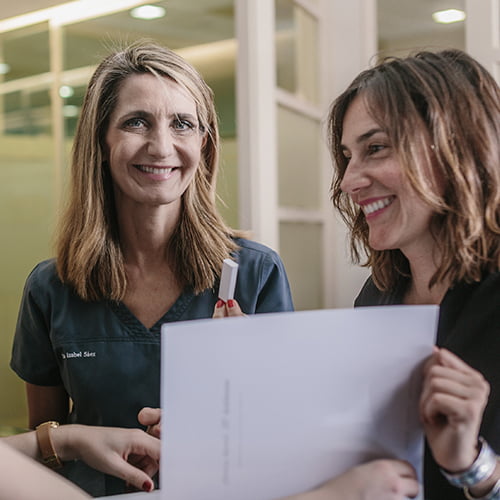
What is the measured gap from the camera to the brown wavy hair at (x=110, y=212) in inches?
54.9

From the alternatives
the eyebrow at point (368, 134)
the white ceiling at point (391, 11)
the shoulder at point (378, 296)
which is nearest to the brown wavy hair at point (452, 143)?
the eyebrow at point (368, 134)

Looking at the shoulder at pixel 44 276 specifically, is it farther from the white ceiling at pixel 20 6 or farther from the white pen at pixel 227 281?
the white ceiling at pixel 20 6

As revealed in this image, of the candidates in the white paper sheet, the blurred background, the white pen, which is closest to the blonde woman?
the white pen

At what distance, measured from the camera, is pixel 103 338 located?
135 cm

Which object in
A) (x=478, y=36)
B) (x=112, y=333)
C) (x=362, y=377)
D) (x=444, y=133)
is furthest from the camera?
(x=478, y=36)

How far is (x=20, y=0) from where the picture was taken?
115 inches

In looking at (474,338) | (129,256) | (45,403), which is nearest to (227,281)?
(474,338)

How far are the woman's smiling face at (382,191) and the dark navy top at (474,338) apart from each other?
0.09 m

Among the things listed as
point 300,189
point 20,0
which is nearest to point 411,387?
point 300,189

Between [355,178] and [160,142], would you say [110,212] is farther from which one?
[355,178]

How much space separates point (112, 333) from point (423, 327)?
2.40ft

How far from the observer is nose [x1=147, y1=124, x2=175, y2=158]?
53.4 inches

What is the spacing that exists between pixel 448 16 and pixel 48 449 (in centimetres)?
223

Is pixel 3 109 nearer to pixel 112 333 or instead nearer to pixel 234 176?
pixel 234 176
